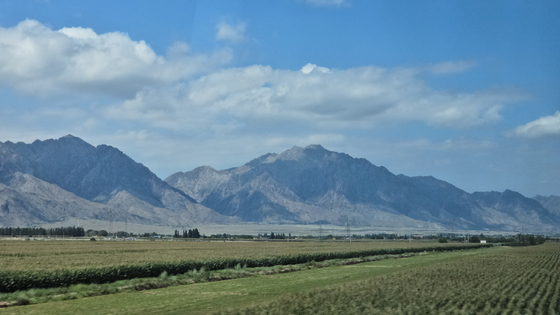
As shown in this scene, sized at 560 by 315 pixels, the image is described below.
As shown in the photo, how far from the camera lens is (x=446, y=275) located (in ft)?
169

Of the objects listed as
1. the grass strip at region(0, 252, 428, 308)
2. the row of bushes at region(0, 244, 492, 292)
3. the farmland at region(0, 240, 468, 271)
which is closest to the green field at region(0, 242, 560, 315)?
the grass strip at region(0, 252, 428, 308)

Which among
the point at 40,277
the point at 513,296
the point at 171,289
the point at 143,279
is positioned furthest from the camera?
the point at 143,279

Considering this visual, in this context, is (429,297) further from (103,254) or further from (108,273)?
(103,254)

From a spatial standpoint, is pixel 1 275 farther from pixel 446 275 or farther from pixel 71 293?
pixel 446 275

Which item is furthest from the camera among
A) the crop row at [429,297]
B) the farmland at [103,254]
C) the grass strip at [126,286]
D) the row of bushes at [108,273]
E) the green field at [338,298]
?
the farmland at [103,254]

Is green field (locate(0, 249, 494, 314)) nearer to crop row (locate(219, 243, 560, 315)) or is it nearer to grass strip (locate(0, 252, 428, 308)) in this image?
grass strip (locate(0, 252, 428, 308))

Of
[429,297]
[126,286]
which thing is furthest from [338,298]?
[126,286]

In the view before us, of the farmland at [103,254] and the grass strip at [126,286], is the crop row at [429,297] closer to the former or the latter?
the grass strip at [126,286]

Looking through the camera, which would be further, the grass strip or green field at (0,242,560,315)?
the grass strip

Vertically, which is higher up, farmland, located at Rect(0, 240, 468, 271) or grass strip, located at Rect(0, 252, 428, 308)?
farmland, located at Rect(0, 240, 468, 271)

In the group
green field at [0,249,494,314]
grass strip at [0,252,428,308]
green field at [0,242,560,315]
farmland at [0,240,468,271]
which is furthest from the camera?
farmland at [0,240,468,271]

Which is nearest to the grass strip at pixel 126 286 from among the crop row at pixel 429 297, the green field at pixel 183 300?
the green field at pixel 183 300

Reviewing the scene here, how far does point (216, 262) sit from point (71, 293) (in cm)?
2291

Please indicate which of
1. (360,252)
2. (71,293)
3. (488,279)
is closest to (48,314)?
(71,293)
